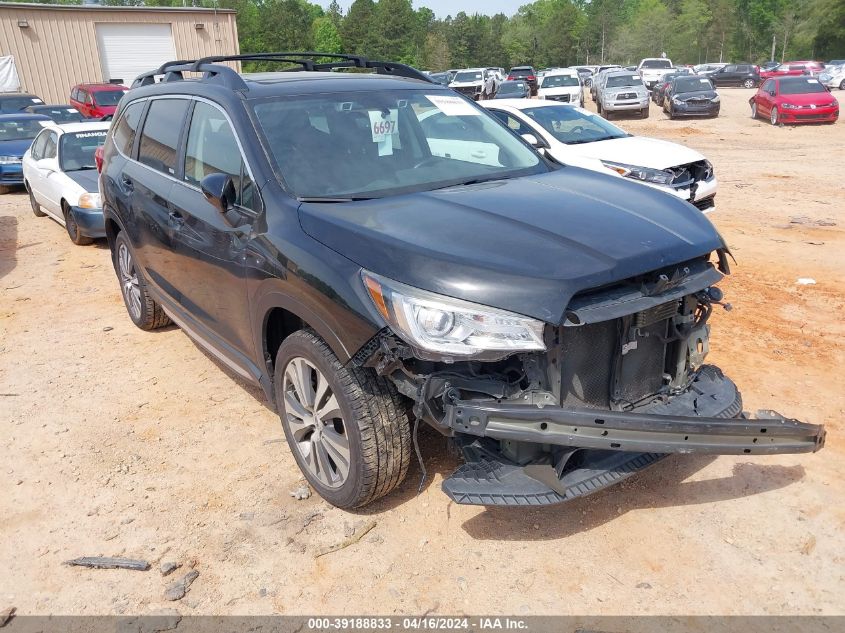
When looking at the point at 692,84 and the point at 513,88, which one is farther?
the point at 513,88

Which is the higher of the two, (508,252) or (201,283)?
(508,252)

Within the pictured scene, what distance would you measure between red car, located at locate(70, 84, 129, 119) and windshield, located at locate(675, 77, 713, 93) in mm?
19008

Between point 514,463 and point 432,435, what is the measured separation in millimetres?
1147

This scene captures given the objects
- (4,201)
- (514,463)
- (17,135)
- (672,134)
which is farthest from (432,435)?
(672,134)

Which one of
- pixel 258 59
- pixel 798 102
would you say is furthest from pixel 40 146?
pixel 798 102

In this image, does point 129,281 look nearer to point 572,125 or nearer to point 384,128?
point 384,128

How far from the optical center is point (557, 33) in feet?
288

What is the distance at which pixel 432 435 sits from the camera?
13.1 ft

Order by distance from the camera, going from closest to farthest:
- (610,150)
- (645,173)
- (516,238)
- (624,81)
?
(516,238) → (645,173) → (610,150) → (624,81)

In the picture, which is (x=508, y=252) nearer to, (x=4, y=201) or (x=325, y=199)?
(x=325, y=199)

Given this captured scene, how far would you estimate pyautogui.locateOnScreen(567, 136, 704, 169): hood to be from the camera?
29.4ft

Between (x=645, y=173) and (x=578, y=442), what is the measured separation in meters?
6.93

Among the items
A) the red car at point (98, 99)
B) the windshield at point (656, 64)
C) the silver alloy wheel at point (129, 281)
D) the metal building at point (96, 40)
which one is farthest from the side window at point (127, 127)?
the windshield at point (656, 64)

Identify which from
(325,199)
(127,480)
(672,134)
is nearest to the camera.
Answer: (325,199)
